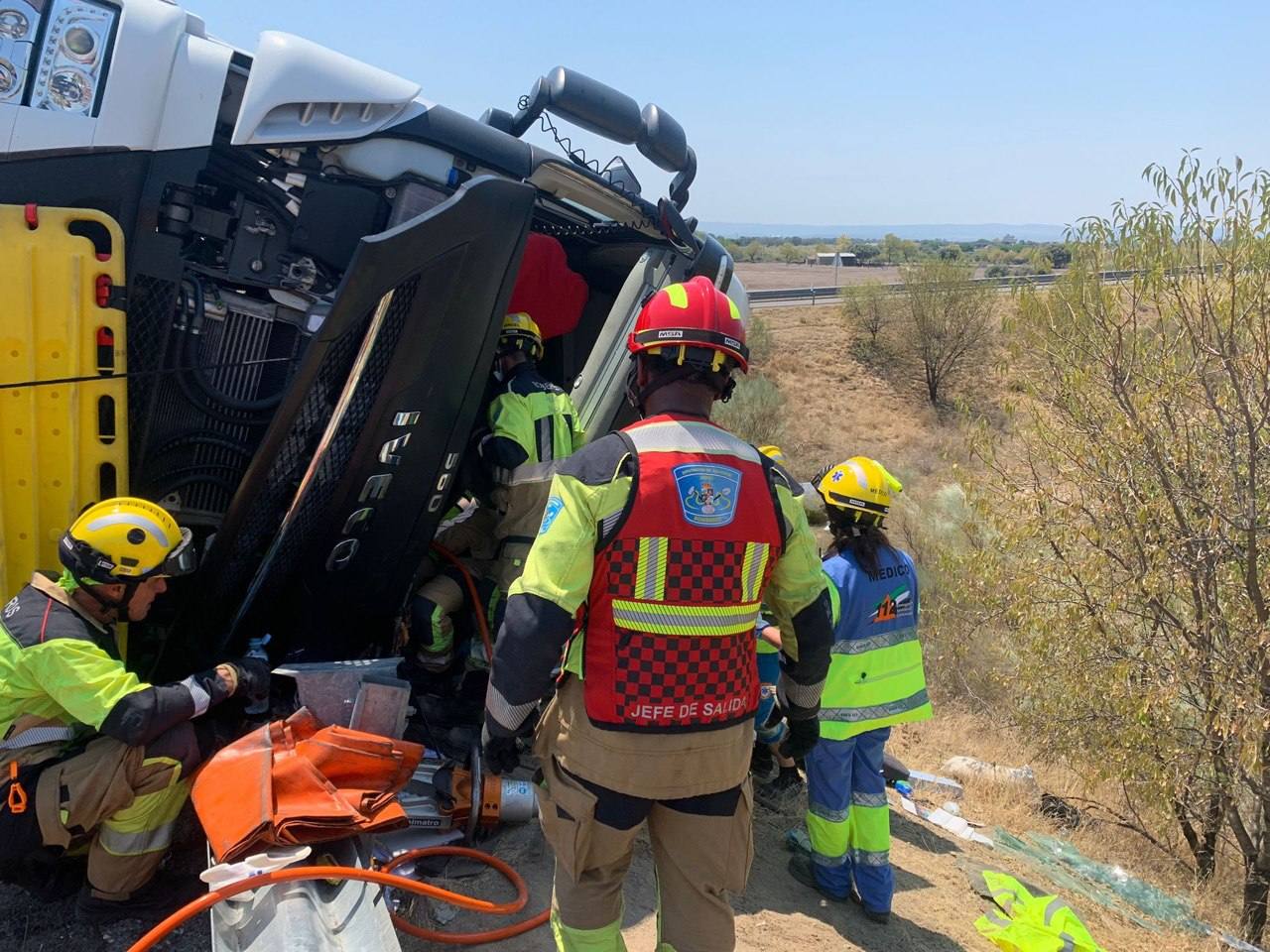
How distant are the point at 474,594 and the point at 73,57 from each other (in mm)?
2292

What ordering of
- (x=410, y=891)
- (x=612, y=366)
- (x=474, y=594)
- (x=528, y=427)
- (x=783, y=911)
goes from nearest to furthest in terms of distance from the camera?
(x=410, y=891) → (x=783, y=911) → (x=528, y=427) → (x=474, y=594) → (x=612, y=366)

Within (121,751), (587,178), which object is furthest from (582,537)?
(587,178)

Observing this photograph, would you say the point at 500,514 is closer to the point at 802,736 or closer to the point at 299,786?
the point at 299,786

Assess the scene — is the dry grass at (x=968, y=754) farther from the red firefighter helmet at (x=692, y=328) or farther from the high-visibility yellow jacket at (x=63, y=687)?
the high-visibility yellow jacket at (x=63, y=687)

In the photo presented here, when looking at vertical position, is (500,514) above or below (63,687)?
above

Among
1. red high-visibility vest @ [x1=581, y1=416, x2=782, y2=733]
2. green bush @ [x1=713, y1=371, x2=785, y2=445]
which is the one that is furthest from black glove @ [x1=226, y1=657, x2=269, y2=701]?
green bush @ [x1=713, y1=371, x2=785, y2=445]

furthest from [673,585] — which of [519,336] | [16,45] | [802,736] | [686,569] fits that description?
[16,45]

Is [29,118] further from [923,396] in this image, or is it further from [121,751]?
[923,396]

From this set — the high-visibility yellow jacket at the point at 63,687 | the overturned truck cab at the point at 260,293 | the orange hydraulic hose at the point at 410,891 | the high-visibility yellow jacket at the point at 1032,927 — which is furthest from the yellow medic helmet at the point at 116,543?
the high-visibility yellow jacket at the point at 1032,927

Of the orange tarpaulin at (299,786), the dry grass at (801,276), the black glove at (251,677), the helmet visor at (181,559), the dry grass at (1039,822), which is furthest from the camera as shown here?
the dry grass at (801,276)

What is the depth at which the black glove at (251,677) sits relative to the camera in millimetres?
3037

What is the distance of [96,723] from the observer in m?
2.70

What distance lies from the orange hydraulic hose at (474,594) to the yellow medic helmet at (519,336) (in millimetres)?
892

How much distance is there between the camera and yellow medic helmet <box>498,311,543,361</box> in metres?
4.05
